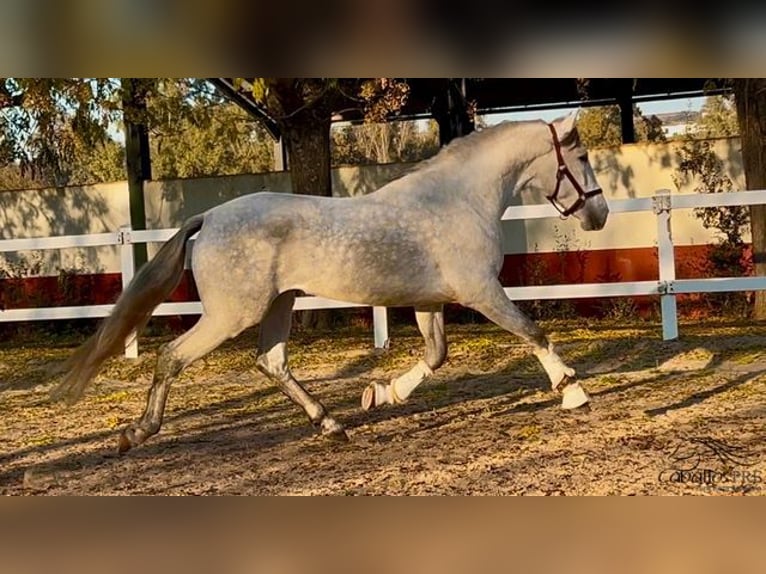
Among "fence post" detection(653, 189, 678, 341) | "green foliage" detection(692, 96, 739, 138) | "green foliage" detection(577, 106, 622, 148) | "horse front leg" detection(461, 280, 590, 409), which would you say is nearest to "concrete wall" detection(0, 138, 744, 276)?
"fence post" detection(653, 189, 678, 341)

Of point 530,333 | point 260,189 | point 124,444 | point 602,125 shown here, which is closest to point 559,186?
point 530,333

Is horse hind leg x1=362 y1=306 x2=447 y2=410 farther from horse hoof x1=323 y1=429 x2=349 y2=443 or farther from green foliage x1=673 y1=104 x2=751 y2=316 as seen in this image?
green foliage x1=673 y1=104 x2=751 y2=316

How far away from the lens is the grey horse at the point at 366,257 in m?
4.10

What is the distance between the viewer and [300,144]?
391 inches

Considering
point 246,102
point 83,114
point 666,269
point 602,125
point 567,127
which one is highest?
point 602,125

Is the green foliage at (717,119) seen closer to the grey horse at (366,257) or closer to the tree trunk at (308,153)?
the tree trunk at (308,153)

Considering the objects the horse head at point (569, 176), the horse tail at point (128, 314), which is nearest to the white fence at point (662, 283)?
the horse head at point (569, 176)

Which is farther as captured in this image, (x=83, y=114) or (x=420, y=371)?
(x=83, y=114)

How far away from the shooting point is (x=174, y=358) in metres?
4.18

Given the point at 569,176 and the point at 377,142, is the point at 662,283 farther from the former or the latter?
the point at 377,142

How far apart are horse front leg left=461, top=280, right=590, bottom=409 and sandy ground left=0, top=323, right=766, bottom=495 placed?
21 cm

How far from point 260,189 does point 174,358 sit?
9.02 meters
